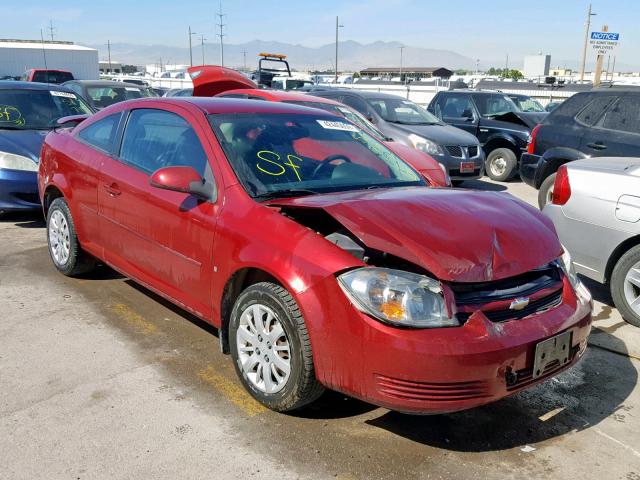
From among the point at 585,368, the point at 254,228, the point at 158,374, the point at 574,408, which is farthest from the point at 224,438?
the point at 585,368

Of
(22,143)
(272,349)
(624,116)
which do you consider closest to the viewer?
(272,349)

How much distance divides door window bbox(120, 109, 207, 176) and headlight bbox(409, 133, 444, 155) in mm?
6432

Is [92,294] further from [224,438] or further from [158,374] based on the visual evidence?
[224,438]

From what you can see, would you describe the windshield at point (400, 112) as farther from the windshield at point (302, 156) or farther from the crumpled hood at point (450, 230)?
the crumpled hood at point (450, 230)

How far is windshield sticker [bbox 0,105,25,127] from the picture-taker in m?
7.65

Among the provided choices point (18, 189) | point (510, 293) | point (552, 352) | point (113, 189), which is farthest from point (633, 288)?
point (18, 189)

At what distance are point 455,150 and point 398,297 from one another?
805 cm

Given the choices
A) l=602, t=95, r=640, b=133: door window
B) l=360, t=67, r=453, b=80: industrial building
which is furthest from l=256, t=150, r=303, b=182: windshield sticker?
l=360, t=67, r=453, b=80: industrial building

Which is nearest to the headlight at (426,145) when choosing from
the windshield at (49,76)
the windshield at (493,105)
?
the windshield at (493,105)

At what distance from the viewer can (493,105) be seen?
13086mm

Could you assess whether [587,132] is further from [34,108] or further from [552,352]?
[34,108]

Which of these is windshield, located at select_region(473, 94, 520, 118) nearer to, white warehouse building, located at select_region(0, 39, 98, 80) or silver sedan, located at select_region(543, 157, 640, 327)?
silver sedan, located at select_region(543, 157, 640, 327)

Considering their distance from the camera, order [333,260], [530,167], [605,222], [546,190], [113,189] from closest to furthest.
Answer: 1. [333,260]
2. [113,189]
3. [605,222]
4. [546,190]
5. [530,167]

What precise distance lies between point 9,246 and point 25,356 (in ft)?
9.74
